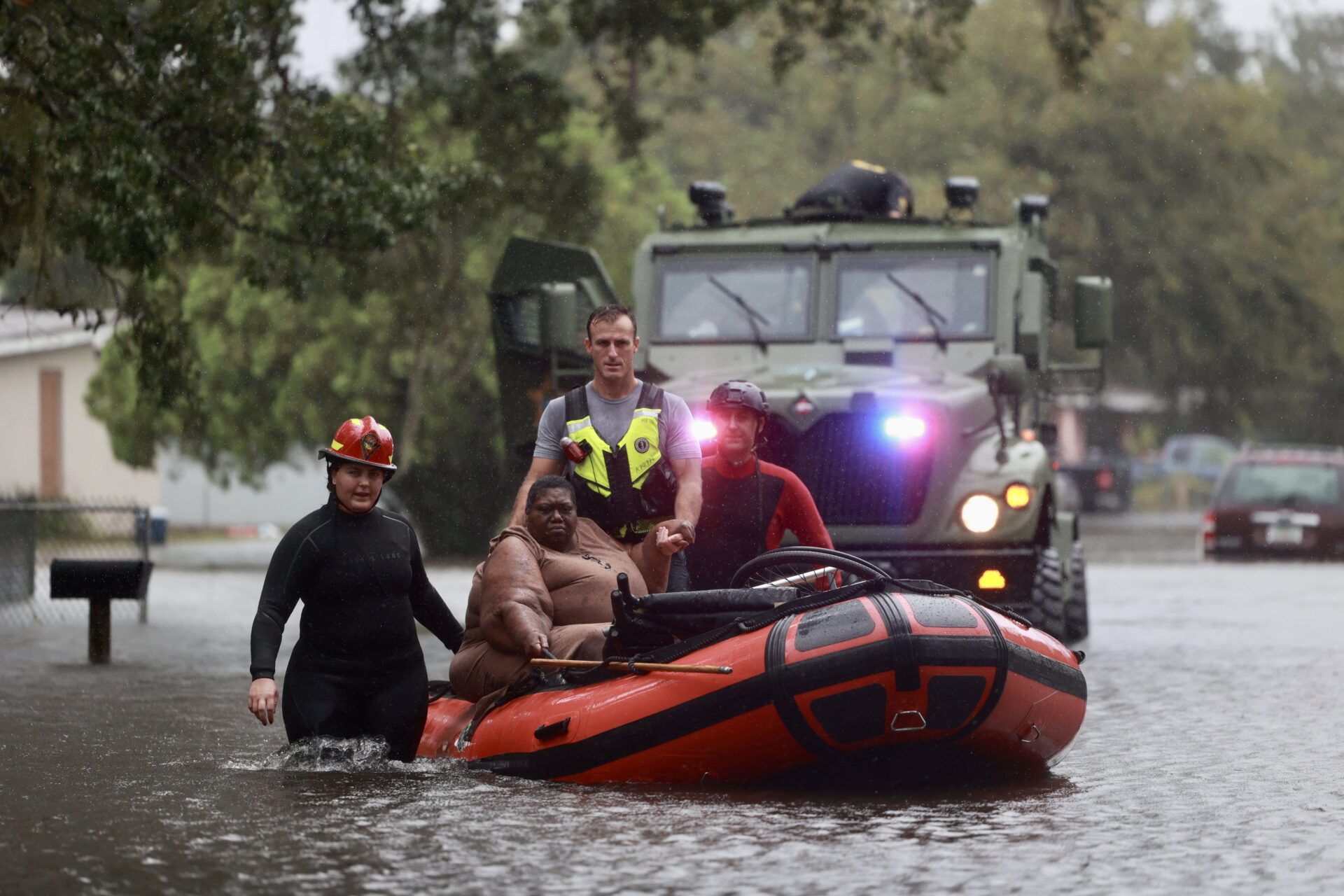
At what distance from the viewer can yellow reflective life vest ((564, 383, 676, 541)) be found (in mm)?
10680

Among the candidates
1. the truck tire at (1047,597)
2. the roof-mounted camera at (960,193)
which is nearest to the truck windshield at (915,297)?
the roof-mounted camera at (960,193)

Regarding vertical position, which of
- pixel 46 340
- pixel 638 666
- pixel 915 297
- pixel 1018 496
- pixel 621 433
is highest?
pixel 46 340

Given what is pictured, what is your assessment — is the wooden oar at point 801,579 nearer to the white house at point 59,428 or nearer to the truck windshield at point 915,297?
the truck windshield at point 915,297

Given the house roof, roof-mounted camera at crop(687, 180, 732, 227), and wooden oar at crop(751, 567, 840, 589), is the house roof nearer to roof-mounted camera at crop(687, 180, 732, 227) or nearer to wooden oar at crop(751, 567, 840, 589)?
roof-mounted camera at crop(687, 180, 732, 227)

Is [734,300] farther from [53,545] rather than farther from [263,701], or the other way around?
[53,545]

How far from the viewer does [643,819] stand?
8.57 meters

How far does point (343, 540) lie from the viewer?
9.53 metres

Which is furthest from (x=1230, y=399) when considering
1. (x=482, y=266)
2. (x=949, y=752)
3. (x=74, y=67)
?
(x=949, y=752)

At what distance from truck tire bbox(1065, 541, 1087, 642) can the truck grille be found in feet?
10.1

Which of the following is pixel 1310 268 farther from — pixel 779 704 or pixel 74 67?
pixel 779 704

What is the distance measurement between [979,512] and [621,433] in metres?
4.86

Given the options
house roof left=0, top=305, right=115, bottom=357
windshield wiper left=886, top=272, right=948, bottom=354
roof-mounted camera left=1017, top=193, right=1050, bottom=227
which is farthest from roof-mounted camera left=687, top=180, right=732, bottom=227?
house roof left=0, top=305, right=115, bottom=357

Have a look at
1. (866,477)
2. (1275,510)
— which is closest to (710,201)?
(866,477)

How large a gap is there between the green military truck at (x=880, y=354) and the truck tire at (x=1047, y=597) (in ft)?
0.05
